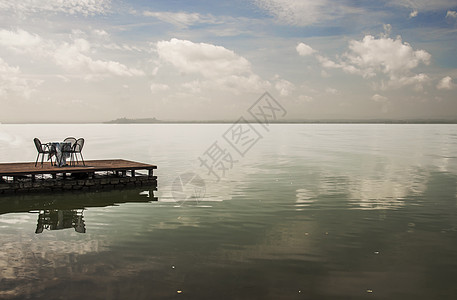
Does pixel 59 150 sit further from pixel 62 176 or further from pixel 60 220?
pixel 60 220

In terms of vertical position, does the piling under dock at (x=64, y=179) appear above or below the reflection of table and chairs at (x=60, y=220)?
above

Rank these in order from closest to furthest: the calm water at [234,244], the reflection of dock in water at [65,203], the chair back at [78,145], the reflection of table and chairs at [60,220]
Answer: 1. the calm water at [234,244]
2. the reflection of table and chairs at [60,220]
3. the reflection of dock in water at [65,203]
4. the chair back at [78,145]

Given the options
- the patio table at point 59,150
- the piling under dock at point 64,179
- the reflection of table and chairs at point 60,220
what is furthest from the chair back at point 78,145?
the reflection of table and chairs at point 60,220

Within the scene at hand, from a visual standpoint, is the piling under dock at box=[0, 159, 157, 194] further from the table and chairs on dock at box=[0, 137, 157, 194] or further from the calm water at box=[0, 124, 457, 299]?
the calm water at box=[0, 124, 457, 299]

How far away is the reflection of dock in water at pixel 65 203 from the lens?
1076 cm

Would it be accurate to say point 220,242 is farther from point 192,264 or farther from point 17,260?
point 17,260

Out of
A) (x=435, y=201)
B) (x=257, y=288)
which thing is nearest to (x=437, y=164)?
(x=435, y=201)

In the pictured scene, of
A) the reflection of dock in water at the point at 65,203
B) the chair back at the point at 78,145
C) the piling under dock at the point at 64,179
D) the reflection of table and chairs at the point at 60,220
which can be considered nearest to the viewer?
the reflection of table and chairs at the point at 60,220

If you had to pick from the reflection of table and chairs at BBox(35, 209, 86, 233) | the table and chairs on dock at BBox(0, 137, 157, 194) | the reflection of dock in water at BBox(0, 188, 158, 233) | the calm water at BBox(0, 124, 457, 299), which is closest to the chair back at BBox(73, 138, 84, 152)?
the table and chairs on dock at BBox(0, 137, 157, 194)

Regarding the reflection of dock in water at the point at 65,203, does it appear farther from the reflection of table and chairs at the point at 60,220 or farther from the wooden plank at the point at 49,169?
the wooden plank at the point at 49,169

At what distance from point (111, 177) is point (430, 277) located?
12622mm

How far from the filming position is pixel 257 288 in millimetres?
6398

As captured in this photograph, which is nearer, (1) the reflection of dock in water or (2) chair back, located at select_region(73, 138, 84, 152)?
(1) the reflection of dock in water

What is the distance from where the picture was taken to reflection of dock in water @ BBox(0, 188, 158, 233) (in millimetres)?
10760
